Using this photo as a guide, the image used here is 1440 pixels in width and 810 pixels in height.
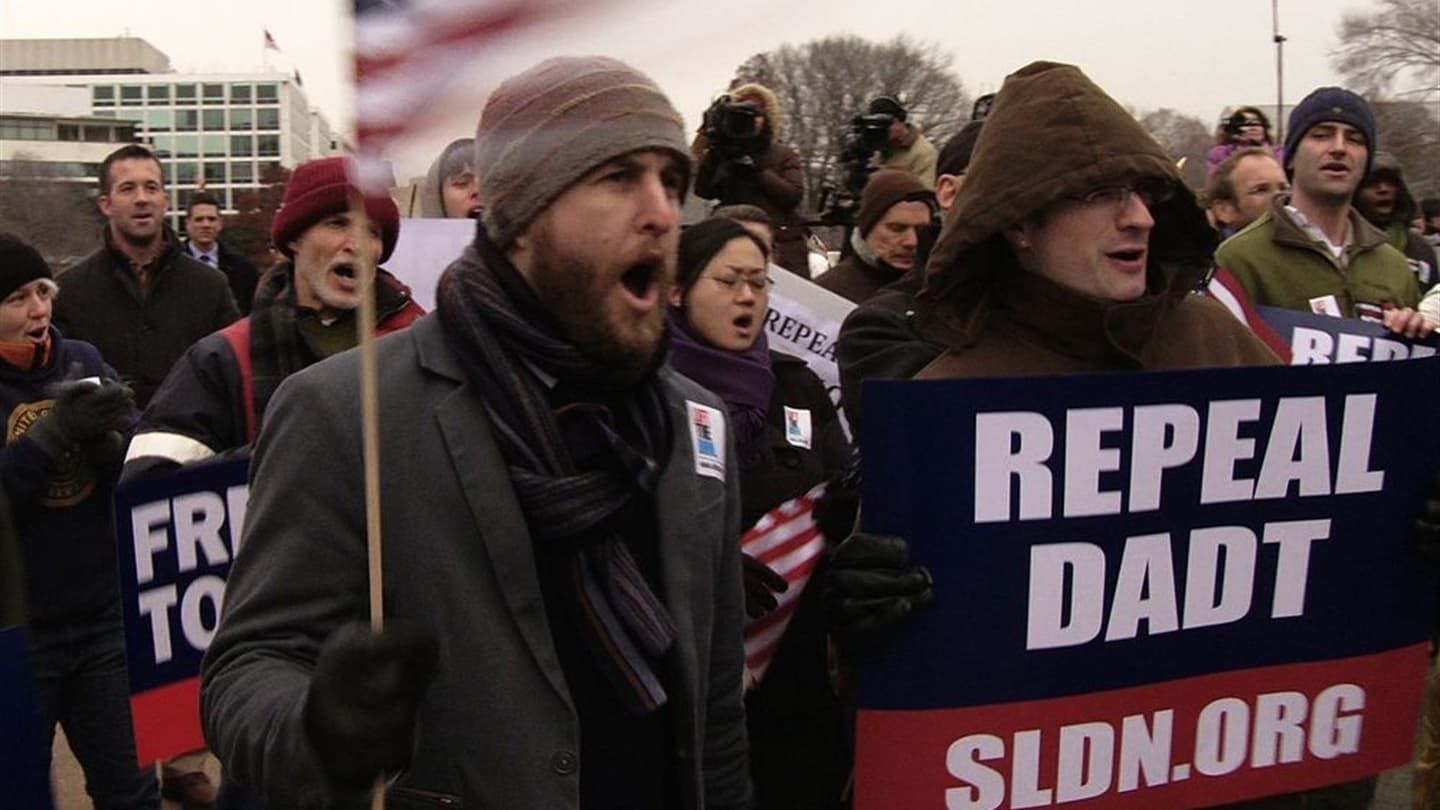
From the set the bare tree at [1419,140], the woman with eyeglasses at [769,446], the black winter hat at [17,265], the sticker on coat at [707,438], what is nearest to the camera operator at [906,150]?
the woman with eyeglasses at [769,446]

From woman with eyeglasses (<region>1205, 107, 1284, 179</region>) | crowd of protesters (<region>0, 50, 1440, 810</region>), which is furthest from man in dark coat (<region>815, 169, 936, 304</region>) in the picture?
woman with eyeglasses (<region>1205, 107, 1284, 179</region>)

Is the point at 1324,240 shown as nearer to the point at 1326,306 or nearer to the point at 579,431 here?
the point at 1326,306

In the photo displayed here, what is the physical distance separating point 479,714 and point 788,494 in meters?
1.96

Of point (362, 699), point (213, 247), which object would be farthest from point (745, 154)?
point (213, 247)

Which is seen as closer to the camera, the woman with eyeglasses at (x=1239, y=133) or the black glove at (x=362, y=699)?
the black glove at (x=362, y=699)

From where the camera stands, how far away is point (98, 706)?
4.36 metres

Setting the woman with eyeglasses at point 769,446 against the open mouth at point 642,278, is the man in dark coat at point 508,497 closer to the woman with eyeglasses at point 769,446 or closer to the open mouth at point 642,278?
the open mouth at point 642,278

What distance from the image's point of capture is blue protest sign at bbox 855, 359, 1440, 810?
260cm

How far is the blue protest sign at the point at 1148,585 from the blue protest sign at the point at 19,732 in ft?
4.42

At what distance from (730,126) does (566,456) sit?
3.80 m

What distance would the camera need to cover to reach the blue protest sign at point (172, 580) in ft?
11.1

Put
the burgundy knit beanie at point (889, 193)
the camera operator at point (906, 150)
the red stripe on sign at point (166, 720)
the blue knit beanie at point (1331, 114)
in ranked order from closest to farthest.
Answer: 1. the red stripe on sign at point (166, 720)
2. the blue knit beanie at point (1331, 114)
3. the burgundy knit beanie at point (889, 193)
4. the camera operator at point (906, 150)

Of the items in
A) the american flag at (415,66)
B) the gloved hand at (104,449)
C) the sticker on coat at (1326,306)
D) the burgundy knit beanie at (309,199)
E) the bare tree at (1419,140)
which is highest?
the bare tree at (1419,140)

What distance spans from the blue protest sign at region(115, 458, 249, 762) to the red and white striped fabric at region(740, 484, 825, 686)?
1.14 metres
